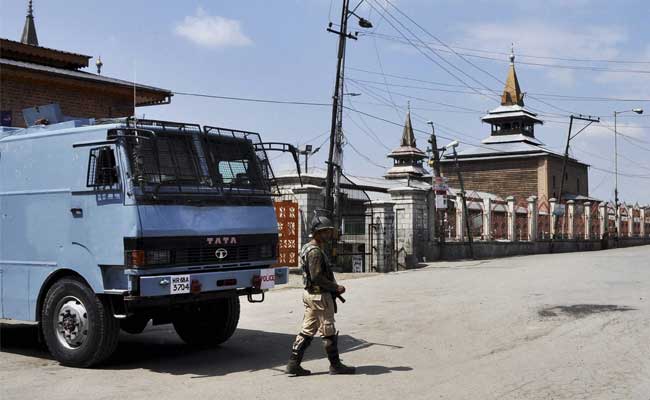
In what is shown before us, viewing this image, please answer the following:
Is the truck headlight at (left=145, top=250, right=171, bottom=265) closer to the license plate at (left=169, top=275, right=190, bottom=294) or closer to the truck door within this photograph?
the license plate at (left=169, top=275, right=190, bottom=294)

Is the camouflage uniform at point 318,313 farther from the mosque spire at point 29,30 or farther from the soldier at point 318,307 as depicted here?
the mosque spire at point 29,30

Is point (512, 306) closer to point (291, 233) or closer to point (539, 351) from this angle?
point (539, 351)

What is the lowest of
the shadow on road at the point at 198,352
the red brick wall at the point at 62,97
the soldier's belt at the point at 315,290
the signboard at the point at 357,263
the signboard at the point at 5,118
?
the shadow on road at the point at 198,352

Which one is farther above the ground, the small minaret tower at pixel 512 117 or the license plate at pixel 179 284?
the small minaret tower at pixel 512 117

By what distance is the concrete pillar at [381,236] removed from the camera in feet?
75.7

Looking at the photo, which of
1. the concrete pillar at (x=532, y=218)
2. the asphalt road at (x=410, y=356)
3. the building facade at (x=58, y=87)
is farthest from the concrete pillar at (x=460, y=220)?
the asphalt road at (x=410, y=356)

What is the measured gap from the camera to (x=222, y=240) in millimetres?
8461

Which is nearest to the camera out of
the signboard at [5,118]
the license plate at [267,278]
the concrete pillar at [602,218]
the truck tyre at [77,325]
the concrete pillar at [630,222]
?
the truck tyre at [77,325]

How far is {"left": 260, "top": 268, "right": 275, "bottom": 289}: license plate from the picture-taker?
8.85 meters

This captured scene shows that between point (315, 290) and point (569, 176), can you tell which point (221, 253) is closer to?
point (315, 290)

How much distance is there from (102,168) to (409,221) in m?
17.8

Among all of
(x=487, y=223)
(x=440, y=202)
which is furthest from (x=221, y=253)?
(x=487, y=223)

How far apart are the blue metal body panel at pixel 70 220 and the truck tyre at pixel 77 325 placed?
19cm

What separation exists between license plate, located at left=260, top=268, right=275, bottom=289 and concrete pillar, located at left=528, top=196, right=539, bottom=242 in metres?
30.9
